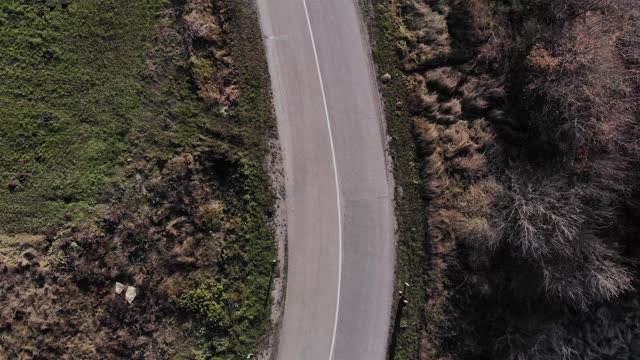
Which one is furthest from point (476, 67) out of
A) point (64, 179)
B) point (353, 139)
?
point (64, 179)

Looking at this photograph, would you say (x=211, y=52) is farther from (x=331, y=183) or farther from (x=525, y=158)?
(x=525, y=158)

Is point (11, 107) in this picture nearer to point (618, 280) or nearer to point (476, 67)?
point (476, 67)

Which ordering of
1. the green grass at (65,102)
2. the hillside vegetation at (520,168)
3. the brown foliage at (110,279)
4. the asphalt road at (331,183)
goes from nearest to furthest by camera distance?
1. the brown foliage at (110,279)
2. the green grass at (65,102)
3. the asphalt road at (331,183)
4. the hillside vegetation at (520,168)

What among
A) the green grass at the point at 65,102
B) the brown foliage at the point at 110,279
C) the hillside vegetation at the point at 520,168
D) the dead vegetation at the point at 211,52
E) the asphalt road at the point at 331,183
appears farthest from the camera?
the hillside vegetation at the point at 520,168

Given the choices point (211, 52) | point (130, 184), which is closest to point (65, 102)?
point (130, 184)

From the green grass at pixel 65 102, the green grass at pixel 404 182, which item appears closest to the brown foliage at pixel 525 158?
the green grass at pixel 404 182

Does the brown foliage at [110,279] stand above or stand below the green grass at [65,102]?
below

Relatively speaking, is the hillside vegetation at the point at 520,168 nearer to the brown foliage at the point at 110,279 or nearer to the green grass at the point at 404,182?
the green grass at the point at 404,182

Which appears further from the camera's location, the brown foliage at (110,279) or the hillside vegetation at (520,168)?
the hillside vegetation at (520,168)
